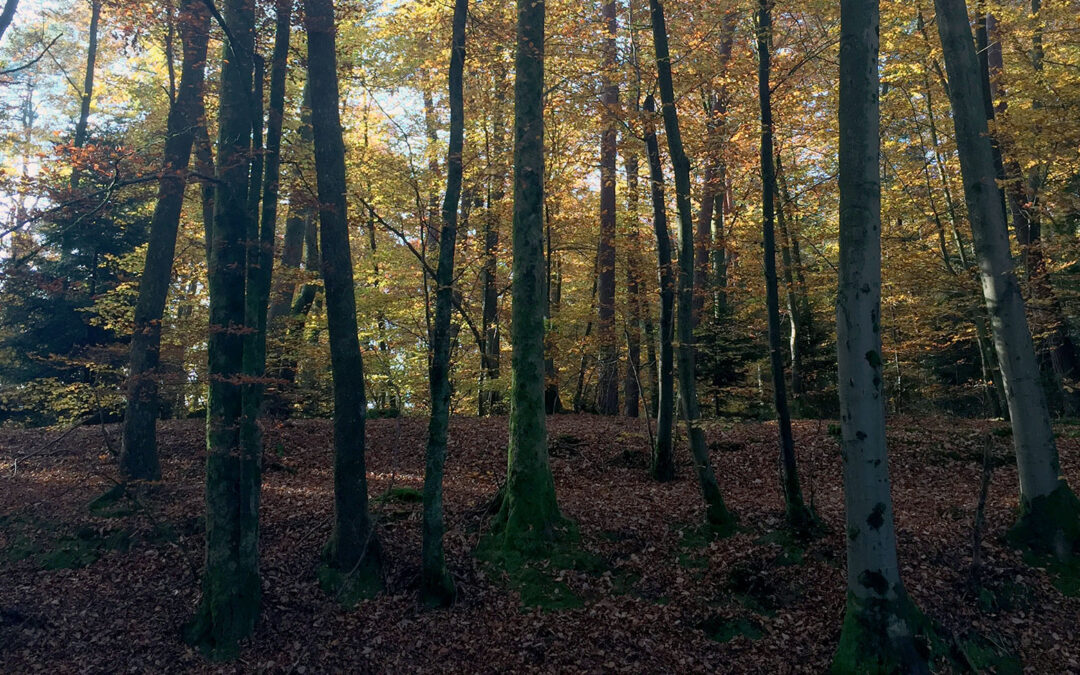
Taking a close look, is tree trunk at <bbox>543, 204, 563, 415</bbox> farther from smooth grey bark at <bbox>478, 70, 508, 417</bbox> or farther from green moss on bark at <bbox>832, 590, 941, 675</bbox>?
green moss on bark at <bbox>832, 590, 941, 675</bbox>

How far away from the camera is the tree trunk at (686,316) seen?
326 inches

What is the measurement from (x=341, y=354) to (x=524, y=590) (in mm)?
3566

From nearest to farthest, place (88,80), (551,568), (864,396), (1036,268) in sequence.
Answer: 1. (864,396)
2. (551,568)
3. (1036,268)
4. (88,80)

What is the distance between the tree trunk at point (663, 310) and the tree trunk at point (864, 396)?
4.23 m

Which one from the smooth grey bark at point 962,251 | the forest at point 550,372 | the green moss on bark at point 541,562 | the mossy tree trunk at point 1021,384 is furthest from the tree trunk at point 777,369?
the smooth grey bark at point 962,251

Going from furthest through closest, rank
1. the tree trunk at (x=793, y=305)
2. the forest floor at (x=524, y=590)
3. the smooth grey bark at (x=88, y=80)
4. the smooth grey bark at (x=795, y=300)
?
1. the smooth grey bark at (x=88, y=80)
2. the tree trunk at (x=793, y=305)
3. the smooth grey bark at (x=795, y=300)
4. the forest floor at (x=524, y=590)

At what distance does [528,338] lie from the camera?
8.12 metres

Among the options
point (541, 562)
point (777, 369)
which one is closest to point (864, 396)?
point (777, 369)

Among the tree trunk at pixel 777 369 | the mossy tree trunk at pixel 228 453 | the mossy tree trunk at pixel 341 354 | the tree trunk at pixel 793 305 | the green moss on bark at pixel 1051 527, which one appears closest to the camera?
the mossy tree trunk at pixel 228 453

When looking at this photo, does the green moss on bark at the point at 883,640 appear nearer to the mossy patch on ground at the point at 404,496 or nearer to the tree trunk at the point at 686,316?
the tree trunk at the point at 686,316

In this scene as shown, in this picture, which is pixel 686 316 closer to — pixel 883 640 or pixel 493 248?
pixel 883 640

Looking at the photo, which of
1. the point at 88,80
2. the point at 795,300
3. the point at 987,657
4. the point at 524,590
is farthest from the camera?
the point at 88,80

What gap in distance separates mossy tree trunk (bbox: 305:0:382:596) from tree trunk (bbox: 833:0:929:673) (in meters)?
5.21

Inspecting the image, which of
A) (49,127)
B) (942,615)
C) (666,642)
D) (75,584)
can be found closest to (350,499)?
(75,584)
